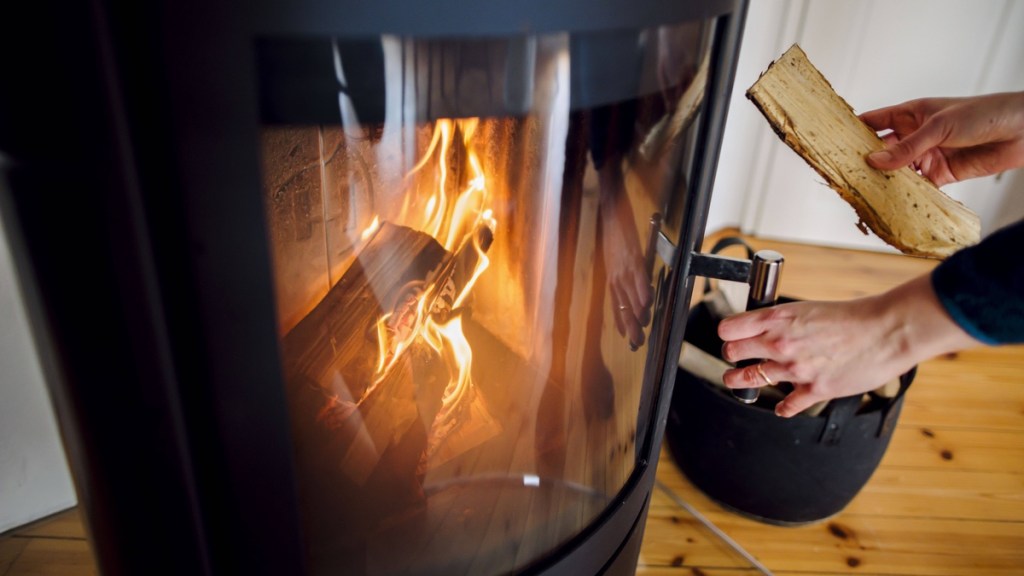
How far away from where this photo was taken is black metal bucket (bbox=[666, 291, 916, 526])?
1129 mm

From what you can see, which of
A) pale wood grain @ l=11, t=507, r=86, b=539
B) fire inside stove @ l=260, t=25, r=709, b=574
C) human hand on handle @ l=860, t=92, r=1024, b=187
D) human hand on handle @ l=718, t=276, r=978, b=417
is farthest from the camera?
pale wood grain @ l=11, t=507, r=86, b=539

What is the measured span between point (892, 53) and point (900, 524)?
1295mm

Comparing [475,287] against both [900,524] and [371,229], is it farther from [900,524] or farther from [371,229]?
[900,524]

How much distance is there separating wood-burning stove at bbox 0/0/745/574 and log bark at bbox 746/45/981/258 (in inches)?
4.1

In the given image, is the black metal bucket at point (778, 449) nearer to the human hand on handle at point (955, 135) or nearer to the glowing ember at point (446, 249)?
the human hand on handle at point (955, 135)

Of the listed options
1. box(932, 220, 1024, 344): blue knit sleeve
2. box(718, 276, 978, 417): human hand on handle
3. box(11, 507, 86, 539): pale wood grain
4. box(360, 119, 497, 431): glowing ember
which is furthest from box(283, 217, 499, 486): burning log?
box(11, 507, 86, 539): pale wood grain

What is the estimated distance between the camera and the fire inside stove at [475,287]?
0.54 metres

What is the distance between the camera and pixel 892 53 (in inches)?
78.4

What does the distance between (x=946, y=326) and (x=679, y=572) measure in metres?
0.67

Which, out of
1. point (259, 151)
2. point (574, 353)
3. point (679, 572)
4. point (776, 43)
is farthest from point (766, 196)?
point (259, 151)

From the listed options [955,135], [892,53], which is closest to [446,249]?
[955,135]

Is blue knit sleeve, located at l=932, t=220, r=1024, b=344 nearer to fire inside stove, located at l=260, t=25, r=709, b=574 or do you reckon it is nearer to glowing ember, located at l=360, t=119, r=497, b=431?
fire inside stove, located at l=260, t=25, r=709, b=574

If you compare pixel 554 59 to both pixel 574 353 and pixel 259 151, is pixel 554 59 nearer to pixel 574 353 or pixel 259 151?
pixel 259 151

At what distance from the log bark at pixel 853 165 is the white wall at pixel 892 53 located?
120cm
